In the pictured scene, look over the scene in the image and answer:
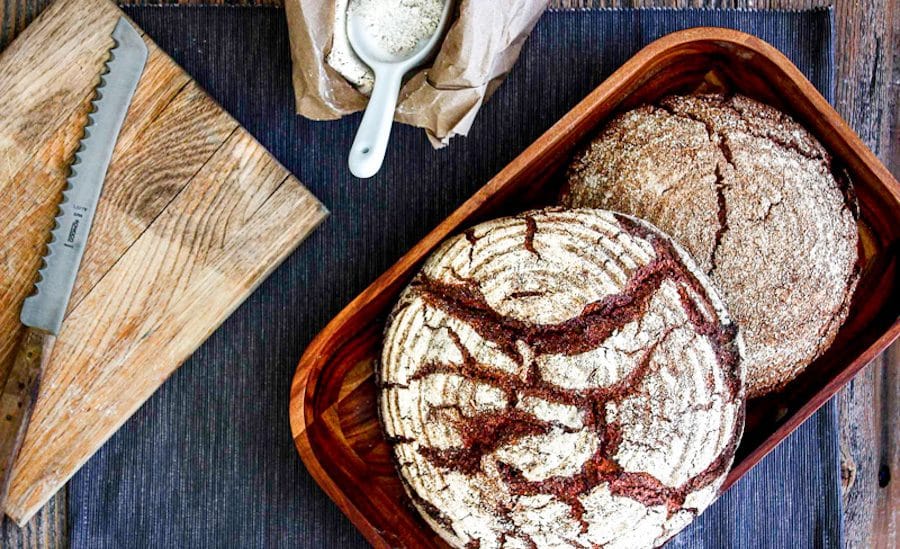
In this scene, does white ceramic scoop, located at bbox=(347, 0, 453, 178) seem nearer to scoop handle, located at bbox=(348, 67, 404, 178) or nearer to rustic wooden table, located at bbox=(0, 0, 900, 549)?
scoop handle, located at bbox=(348, 67, 404, 178)

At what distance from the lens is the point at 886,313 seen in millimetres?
1219

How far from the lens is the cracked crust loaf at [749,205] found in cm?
109

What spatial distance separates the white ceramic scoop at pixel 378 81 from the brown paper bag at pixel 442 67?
0.03 metres

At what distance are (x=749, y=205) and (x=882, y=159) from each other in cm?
43

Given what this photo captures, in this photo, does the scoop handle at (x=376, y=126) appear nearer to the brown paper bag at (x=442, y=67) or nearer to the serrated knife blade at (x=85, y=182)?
the brown paper bag at (x=442, y=67)

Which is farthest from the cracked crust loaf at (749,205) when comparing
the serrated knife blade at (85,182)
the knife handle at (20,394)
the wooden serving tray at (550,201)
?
the knife handle at (20,394)

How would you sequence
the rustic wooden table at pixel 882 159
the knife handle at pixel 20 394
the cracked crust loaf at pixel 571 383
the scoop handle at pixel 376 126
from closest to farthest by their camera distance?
1. the cracked crust loaf at pixel 571 383
2. the scoop handle at pixel 376 126
3. the knife handle at pixel 20 394
4. the rustic wooden table at pixel 882 159

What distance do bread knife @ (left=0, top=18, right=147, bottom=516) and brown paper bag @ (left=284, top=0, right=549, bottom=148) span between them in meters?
0.27

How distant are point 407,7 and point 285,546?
33.9 inches

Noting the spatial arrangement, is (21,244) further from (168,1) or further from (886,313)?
(886,313)

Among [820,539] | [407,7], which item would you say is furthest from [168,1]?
[820,539]

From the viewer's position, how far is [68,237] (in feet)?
3.94

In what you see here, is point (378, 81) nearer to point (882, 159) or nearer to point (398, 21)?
point (398, 21)

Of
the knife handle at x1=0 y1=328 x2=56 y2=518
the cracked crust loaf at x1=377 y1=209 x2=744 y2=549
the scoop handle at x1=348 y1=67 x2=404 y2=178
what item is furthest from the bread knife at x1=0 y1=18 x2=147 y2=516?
the cracked crust loaf at x1=377 y1=209 x2=744 y2=549
